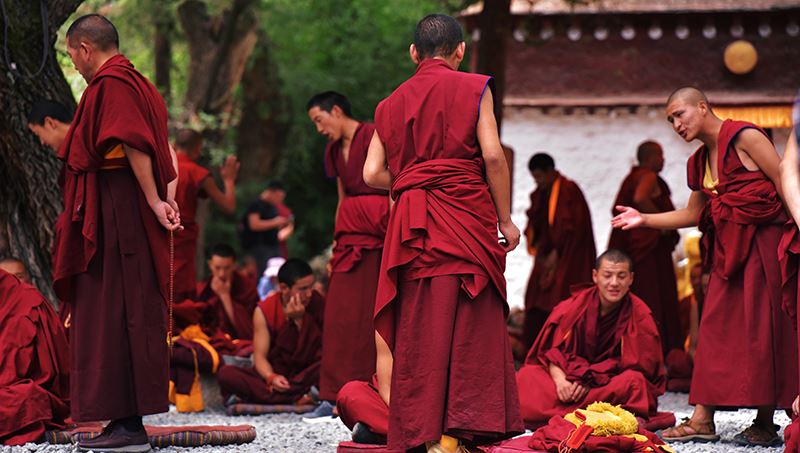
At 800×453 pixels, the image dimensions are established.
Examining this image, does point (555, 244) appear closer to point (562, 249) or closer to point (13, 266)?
point (562, 249)

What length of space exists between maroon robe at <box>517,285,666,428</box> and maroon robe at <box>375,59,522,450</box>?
1.80 meters

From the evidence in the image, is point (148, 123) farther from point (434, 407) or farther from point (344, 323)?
point (344, 323)

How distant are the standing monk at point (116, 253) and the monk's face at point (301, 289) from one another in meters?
2.38

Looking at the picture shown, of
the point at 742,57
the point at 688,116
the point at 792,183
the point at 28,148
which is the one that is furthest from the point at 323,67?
the point at 792,183

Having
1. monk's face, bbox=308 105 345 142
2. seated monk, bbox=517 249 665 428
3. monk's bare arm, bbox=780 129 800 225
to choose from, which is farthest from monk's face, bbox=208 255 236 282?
monk's bare arm, bbox=780 129 800 225

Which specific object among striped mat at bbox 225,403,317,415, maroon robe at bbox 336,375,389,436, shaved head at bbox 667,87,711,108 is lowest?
striped mat at bbox 225,403,317,415

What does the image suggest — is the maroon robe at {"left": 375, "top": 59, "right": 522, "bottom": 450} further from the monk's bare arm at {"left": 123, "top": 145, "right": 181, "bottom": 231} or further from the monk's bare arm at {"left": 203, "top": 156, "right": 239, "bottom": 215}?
the monk's bare arm at {"left": 203, "top": 156, "right": 239, "bottom": 215}

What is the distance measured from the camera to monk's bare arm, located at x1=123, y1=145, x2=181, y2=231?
5504 millimetres

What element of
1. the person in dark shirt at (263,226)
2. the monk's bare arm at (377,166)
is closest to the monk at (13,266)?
the monk's bare arm at (377,166)

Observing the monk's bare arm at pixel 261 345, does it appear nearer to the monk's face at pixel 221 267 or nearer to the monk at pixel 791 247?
the monk's face at pixel 221 267

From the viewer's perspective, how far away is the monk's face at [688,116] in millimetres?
6293

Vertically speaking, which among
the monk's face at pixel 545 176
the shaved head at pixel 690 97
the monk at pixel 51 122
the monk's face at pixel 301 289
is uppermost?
the shaved head at pixel 690 97

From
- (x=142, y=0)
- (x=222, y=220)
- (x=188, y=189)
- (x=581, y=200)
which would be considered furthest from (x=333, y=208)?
(x=188, y=189)

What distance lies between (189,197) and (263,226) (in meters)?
4.79
